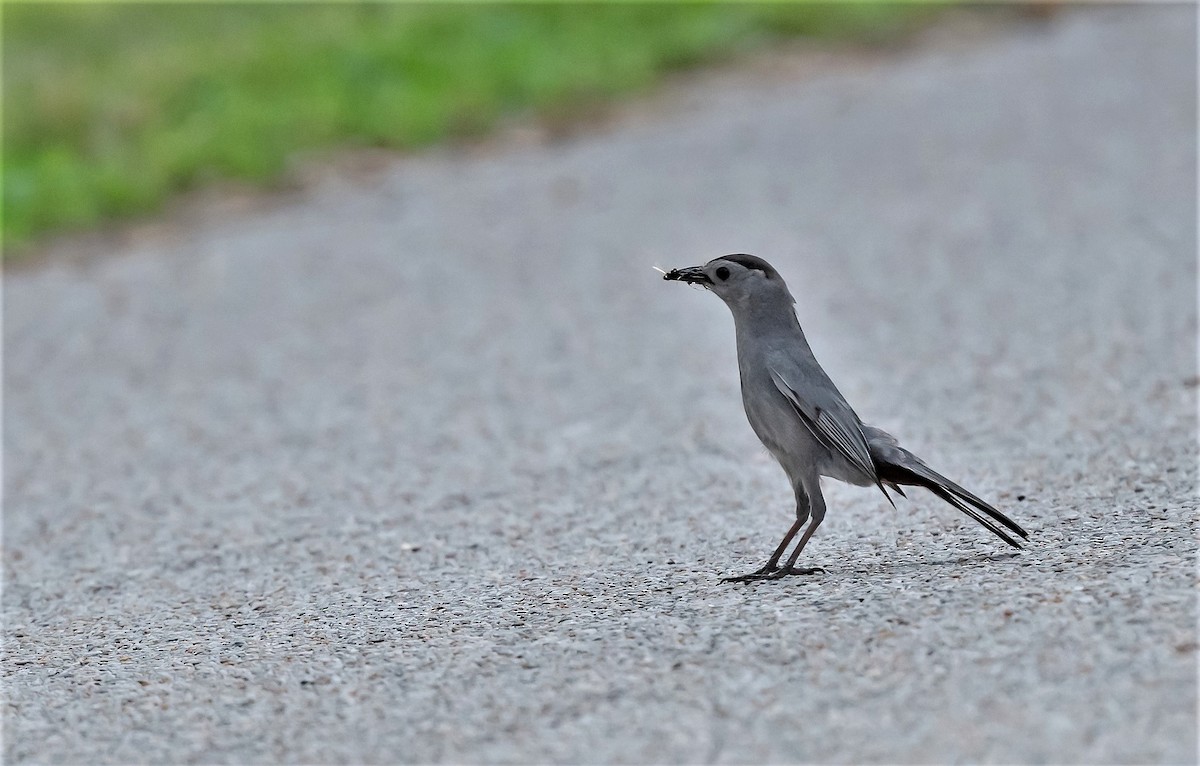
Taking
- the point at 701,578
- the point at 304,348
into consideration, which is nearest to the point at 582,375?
the point at 304,348

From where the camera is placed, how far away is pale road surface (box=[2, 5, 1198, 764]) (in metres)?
2.53

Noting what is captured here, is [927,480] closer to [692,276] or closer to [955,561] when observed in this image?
[955,561]

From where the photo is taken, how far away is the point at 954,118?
8.68 m

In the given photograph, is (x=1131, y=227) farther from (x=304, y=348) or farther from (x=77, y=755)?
(x=77, y=755)

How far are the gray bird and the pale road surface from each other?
0.50ft

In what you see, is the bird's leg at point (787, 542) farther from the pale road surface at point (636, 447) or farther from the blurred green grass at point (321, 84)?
the blurred green grass at point (321, 84)

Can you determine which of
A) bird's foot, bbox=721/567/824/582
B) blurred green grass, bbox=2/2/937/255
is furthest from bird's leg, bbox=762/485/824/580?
blurred green grass, bbox=2/2/937/255

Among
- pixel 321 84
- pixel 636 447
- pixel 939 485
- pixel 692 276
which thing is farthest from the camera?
pixel 321 84

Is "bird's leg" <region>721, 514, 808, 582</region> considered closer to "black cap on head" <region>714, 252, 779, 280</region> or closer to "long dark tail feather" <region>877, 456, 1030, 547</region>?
"long dark tail feather" <region>877, 456, 1030, 547</region>

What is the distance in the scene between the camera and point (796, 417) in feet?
10.2

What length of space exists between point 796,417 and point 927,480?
293 millimetres

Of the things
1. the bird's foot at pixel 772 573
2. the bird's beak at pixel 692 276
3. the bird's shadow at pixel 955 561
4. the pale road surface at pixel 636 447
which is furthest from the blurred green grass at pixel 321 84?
the bird's shadow at pixel 955 561

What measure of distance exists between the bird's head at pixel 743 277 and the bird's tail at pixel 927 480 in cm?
42

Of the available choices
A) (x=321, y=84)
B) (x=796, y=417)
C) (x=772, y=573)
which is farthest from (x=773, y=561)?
(x=321, y=84)
